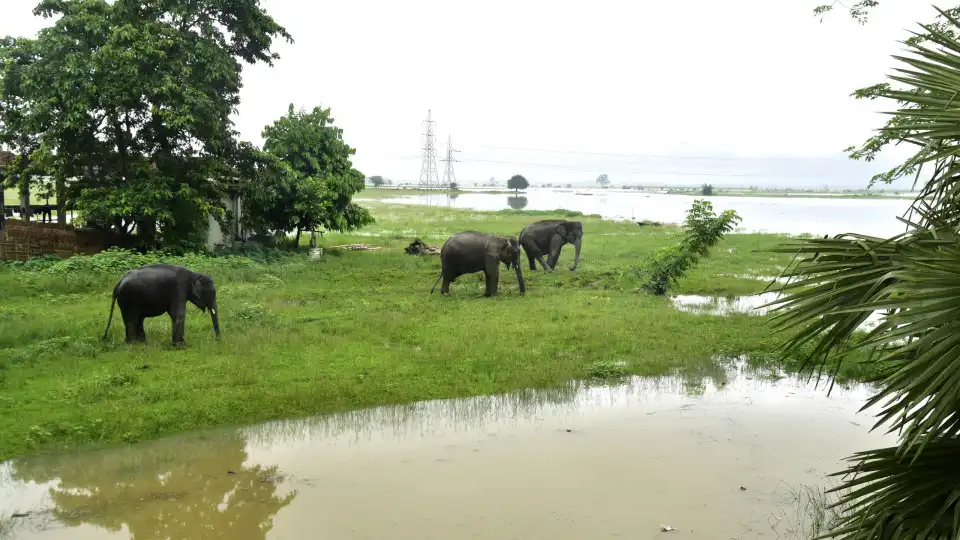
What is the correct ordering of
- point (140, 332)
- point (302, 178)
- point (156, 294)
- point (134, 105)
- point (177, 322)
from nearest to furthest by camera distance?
point (156, 294) → point (177, 322) → point (140, 332) → point (134, 105) → point (302, 178)

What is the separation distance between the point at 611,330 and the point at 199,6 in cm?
1640

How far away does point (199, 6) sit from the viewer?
19.9 metres

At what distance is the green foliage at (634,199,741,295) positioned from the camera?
49.3 ft

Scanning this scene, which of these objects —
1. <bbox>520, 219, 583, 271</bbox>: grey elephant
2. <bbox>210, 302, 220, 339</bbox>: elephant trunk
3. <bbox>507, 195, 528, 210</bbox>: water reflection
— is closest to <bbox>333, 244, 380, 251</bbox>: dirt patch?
<bbox>520, 219, 583, 271</bbox>: grey elephant

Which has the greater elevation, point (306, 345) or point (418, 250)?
point (418, 250)

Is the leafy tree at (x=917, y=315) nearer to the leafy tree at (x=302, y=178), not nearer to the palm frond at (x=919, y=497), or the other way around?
the palm frond at (x=919, y=497)

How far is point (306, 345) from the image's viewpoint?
10.4 m

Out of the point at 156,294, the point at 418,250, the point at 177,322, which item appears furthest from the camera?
the point at 418,250

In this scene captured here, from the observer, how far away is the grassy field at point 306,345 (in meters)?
7.69

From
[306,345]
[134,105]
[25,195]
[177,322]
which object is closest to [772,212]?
[134,105]

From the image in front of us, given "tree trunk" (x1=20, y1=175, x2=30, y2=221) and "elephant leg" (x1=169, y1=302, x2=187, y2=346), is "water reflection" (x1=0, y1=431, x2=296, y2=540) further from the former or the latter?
"tree trunk" (x1=20, y1=175, x2=30, y2=221)

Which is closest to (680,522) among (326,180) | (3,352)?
(3,352)

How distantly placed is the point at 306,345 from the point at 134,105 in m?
12.3

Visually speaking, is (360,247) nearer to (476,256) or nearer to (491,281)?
(476,256)
